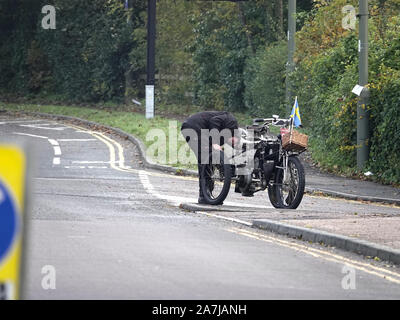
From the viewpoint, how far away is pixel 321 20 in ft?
92.2

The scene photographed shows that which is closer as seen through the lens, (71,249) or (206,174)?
(71,249)

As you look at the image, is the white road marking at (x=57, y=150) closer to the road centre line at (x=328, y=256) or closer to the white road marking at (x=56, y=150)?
the white road marking at (x=56, y=150)

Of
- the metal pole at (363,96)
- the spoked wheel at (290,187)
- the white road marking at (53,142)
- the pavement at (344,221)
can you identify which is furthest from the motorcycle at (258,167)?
the white road marking at (53,142)

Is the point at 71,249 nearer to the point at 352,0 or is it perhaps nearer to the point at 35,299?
the point at 35,299

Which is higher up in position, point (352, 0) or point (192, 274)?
point (352, 0)

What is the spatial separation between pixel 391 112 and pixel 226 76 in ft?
63.5

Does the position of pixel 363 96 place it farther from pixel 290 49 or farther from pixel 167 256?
pixel 167 256

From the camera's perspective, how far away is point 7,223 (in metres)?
3.81

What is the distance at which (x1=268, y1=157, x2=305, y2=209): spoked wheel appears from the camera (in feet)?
47.5

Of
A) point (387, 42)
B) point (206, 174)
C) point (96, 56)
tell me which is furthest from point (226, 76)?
point (206, 174)

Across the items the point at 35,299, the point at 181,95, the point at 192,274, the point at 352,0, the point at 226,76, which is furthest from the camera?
the point at 181,95

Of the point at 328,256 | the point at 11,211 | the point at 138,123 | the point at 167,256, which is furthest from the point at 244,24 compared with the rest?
the point at 11,211
